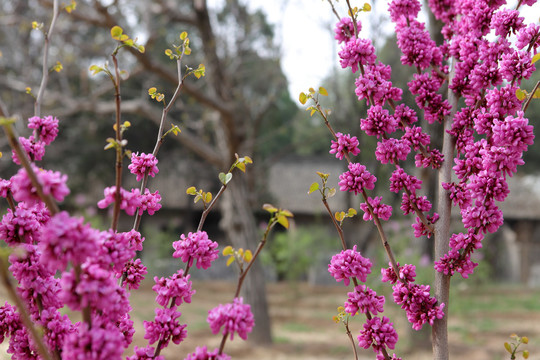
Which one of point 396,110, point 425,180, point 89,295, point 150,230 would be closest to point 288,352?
point 425,180

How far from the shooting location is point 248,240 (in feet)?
22.4

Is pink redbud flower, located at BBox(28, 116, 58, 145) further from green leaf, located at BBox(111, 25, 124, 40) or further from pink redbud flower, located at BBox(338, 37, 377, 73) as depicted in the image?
pink redbud flower, located at BBox(338, 37, 377, 73)

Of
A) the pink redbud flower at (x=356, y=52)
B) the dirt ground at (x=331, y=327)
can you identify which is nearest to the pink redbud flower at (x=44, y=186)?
the pink redbud flower at (x=356, y=52)

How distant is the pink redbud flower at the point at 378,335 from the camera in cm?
122

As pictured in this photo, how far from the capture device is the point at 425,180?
6.32 meters

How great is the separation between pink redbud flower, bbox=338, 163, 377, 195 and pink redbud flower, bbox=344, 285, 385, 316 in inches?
10.3

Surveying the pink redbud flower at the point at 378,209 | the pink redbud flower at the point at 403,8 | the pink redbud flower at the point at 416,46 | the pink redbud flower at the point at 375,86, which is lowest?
the pink redbud flower at the point at 378,209

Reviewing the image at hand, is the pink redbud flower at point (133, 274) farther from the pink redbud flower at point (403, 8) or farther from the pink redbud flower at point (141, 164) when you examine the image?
the pink redbud flower at point (403, 8)

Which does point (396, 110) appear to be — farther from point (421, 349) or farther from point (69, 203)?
point (69, 203)

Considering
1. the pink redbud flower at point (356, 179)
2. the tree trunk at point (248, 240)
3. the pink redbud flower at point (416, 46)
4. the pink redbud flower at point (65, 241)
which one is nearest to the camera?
the pink redbud flower at point (65, 241)

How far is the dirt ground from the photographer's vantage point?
6344 mm

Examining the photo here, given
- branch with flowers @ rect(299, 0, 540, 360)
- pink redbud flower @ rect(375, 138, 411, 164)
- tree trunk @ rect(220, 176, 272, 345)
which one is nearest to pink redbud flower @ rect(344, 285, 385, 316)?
branch with flowers @ rect(299, 0, 540, 360)

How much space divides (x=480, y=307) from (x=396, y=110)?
36.2ft

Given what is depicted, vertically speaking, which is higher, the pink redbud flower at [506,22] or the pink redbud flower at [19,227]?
the pink redbud flower at [506,22]
